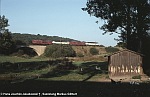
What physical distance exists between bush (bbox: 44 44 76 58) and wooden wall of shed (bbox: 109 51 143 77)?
55.1 metres

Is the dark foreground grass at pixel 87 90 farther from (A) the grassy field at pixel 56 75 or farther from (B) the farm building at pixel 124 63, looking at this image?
(B) the farm building at pixel 124 63

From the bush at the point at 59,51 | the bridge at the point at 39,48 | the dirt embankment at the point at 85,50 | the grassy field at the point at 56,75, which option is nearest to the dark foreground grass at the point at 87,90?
the grassy field at the point at 56,75

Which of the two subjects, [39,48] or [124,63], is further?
[39,48]

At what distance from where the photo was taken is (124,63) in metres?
35.5

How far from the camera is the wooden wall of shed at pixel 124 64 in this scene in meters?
35.4

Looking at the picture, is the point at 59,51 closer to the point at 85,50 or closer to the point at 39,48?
the point at 85,50

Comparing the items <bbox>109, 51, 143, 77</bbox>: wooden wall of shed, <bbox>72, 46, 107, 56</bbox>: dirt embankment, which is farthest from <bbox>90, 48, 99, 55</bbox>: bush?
<bbox>109, 51, 143, 77</bbox>: wooden wall of shed

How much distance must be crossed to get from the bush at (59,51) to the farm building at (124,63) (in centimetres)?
5515

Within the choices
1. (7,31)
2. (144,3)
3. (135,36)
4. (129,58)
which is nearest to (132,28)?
(135,36)

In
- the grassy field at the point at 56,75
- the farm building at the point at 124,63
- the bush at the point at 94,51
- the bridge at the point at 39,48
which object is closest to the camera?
the grassy field at the point at 56,75

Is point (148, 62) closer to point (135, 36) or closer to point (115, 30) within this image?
point (135, 36)

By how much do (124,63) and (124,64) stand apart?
13 cm

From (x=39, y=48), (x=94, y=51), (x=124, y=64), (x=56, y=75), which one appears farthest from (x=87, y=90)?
(x=39, y=48)

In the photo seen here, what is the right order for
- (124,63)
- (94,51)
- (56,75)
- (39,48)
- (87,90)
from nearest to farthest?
(87,90) < (124,63) < (56,75) < (94,51) < (39,48)
